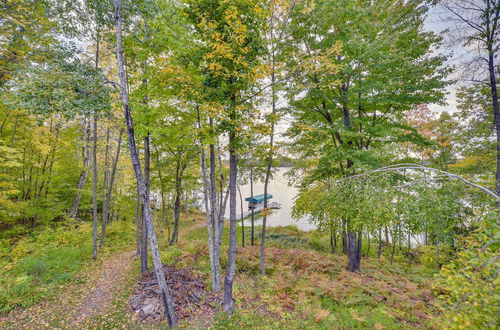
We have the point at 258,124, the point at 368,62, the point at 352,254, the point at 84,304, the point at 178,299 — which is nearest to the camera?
the point at 258,124

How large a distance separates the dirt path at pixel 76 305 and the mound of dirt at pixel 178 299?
991mm

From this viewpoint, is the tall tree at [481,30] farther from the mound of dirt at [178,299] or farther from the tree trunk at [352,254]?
the mound of dirt at [178,299]

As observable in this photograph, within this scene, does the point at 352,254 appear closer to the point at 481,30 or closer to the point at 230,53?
the point at 481,30

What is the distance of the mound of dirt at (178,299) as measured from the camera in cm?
597

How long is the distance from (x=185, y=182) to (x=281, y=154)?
6816 millimetres

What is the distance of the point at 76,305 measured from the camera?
646cm

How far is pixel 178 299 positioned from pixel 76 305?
3.34 metres

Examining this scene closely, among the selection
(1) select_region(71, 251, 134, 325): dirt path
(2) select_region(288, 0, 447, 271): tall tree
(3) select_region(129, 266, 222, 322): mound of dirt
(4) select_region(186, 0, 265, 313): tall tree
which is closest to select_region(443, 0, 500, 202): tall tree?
(2) select_region(288, 0, 447, 271): tall tree

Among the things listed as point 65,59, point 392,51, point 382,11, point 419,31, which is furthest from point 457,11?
point 65,59

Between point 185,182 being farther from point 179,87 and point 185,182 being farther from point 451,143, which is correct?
point 451,143

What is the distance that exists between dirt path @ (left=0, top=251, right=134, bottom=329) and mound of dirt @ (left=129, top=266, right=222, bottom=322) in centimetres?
99

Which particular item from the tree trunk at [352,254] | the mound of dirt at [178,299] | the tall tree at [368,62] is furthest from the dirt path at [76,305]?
the tree trunk at [352,254]

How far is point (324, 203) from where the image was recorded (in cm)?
619

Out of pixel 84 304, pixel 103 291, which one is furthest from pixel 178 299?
pixel 103 291
